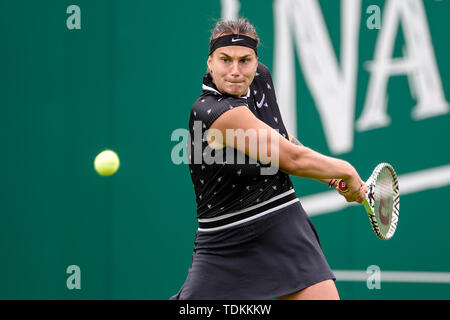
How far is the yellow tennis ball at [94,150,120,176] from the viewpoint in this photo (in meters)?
4.94

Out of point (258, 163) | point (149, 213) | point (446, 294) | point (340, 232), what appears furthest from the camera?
point (149, 213)

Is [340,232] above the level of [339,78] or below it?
below

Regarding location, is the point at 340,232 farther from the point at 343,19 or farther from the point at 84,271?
the point at 84,271

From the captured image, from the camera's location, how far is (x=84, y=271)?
522 centimetres

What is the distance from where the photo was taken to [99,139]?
5238mm

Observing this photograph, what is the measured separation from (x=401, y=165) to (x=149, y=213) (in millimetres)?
1813

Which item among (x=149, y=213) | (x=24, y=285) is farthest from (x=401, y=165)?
(x=24, y=285)

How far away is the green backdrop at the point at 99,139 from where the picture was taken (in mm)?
5156

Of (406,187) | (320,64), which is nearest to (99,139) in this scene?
(320,64)

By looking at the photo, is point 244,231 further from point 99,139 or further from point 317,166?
point 99,139

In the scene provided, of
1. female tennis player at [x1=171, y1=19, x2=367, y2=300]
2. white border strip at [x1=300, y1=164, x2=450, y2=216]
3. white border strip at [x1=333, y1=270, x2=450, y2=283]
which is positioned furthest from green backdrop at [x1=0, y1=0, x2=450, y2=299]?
female tennis player at [x1=171, y1=19, x2=367, y2=300]

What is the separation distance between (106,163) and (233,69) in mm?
2143

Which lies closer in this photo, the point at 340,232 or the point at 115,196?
the point at 340,232

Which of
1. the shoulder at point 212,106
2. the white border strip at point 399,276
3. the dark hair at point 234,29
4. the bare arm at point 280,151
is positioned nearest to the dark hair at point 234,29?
the dark hair at point 234,29
